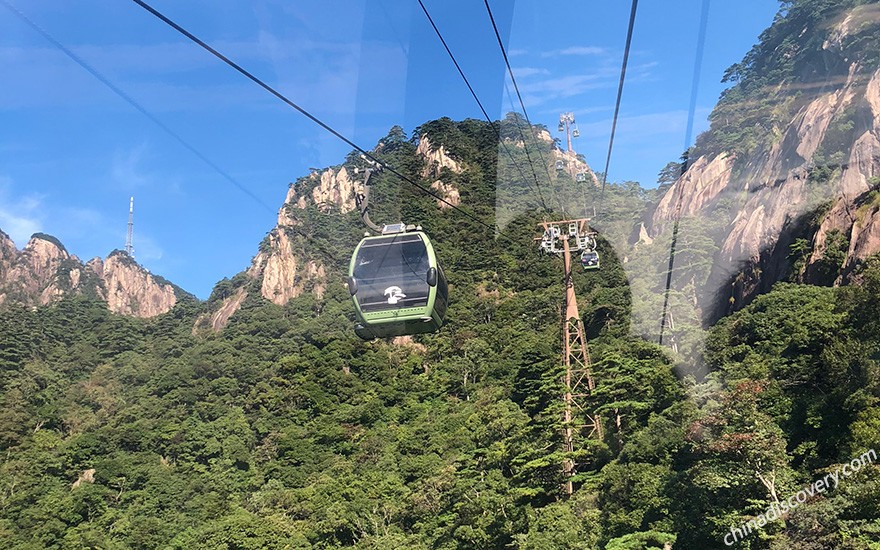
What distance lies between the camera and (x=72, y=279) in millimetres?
78250

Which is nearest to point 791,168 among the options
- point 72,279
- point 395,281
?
point 395,281

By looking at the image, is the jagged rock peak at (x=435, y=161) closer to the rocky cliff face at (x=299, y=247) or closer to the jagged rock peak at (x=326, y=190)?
the rocky cliff face at (x=299, y=247)

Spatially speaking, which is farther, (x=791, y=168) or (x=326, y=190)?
(x=326, y=190)

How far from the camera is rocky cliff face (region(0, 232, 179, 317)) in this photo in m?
74.1

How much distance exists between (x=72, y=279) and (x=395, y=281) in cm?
8010

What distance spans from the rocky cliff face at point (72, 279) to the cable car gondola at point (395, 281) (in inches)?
2877

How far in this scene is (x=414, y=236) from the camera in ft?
31.3

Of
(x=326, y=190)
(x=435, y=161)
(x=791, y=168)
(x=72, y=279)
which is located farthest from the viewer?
(x=72, y=279)

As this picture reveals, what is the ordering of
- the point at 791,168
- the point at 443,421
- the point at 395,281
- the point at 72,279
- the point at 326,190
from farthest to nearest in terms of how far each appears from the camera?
the point at 72,279 < the point at 326,190 < the point at 791,168 < the point at 443,421 < the point at 395,281

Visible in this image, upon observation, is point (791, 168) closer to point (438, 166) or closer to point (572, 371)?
point (572, 371)

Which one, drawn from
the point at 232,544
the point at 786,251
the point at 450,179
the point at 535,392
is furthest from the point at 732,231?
the point at 450,179

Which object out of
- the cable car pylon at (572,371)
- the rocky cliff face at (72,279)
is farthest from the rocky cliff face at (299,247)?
the cable car pylon at (572,371)

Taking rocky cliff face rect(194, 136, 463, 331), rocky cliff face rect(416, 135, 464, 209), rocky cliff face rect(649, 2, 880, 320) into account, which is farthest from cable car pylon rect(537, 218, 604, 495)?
rocky cliff face rect(416, 135, 464, 209)

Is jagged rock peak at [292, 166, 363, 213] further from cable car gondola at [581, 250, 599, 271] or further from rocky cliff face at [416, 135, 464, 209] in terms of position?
cable car gondola at [581, 250, 599, 271]
